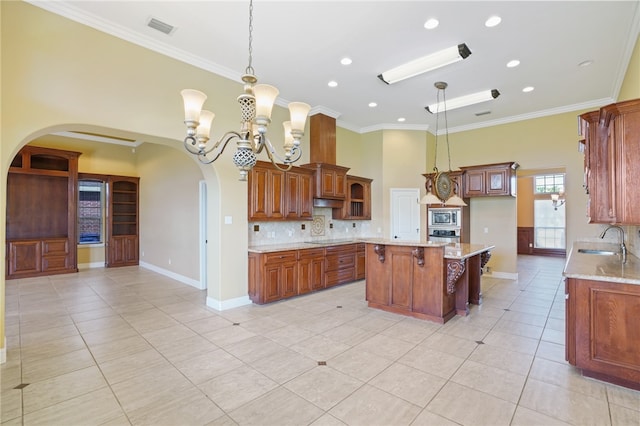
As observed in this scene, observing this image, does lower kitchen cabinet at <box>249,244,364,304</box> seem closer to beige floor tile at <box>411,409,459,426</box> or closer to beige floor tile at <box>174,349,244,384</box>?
beige floor tile at <box>174,349,244,384</box>

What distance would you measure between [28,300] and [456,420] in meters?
6.50

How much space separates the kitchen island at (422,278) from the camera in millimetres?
4016

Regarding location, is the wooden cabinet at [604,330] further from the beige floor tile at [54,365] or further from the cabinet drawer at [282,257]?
the beige floor tile at [54,365]

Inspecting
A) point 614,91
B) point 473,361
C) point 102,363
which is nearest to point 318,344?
point 473,361

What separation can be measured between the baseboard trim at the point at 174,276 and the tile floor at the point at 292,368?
1.17 meters

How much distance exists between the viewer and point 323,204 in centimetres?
635

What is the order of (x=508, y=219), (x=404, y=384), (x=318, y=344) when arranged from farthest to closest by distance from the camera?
(x=508, y=219) < (x=318, y=344) < (x=404, y=384)

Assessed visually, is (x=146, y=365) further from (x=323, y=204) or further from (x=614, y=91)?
(x=614, y=91)

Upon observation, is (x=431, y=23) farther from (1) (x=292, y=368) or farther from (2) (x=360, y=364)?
(1) (x=292, y=368)

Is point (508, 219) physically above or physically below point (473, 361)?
above

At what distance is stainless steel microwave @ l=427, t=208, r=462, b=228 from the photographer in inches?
268

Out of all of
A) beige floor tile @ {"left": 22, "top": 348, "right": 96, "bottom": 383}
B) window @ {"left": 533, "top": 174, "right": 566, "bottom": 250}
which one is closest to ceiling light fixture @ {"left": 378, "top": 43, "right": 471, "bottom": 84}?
beige floor tile @ {"left": 22, "top": 348, "right": 96, "bottom": 383}

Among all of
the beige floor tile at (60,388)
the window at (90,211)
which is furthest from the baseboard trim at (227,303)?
the window at (90,211)

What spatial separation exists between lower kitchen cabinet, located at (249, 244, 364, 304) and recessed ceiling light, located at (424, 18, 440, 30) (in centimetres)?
366
